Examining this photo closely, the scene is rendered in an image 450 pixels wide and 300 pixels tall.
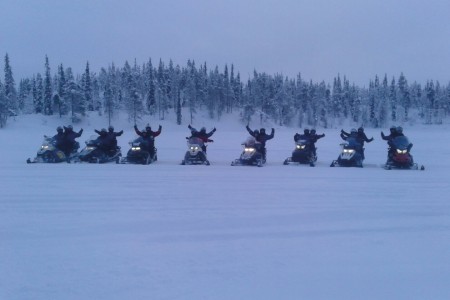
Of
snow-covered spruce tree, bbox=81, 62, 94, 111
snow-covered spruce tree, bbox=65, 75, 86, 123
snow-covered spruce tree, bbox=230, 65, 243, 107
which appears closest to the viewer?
snow-covered spruce tree, bbox=65, 75, 86, 123

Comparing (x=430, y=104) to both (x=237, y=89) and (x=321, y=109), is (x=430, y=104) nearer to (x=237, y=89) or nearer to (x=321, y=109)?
(x=321, y=109)

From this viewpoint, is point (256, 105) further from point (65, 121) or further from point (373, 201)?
point (373, 201)

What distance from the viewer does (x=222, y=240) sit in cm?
704

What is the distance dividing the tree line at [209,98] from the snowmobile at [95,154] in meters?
56.3

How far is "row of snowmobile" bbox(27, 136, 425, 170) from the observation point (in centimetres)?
1825

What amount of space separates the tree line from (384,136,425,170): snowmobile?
6292 cm

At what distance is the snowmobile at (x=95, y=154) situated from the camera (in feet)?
63.1

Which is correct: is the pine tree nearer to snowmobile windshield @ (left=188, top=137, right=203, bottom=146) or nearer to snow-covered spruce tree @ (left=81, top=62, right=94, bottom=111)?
snow-covered spruce tree @ (left=81, top=62, right=94, bottom=111)

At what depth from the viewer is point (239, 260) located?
6.14m

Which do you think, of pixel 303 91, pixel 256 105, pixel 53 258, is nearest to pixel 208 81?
pixel 256 105

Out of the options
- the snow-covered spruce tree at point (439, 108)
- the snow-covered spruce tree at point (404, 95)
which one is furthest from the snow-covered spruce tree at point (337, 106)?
the snow-covered spruce tree at point (439, 108)

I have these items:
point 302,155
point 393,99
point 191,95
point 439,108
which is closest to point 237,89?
point 191,95

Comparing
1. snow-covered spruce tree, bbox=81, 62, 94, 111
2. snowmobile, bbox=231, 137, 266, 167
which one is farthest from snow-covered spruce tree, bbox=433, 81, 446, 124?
snowmobile, bbox=231, 137, 266, 167

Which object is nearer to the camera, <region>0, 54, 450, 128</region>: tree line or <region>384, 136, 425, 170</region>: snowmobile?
<region>384, 136, 425, 170</region>: snowmobile
